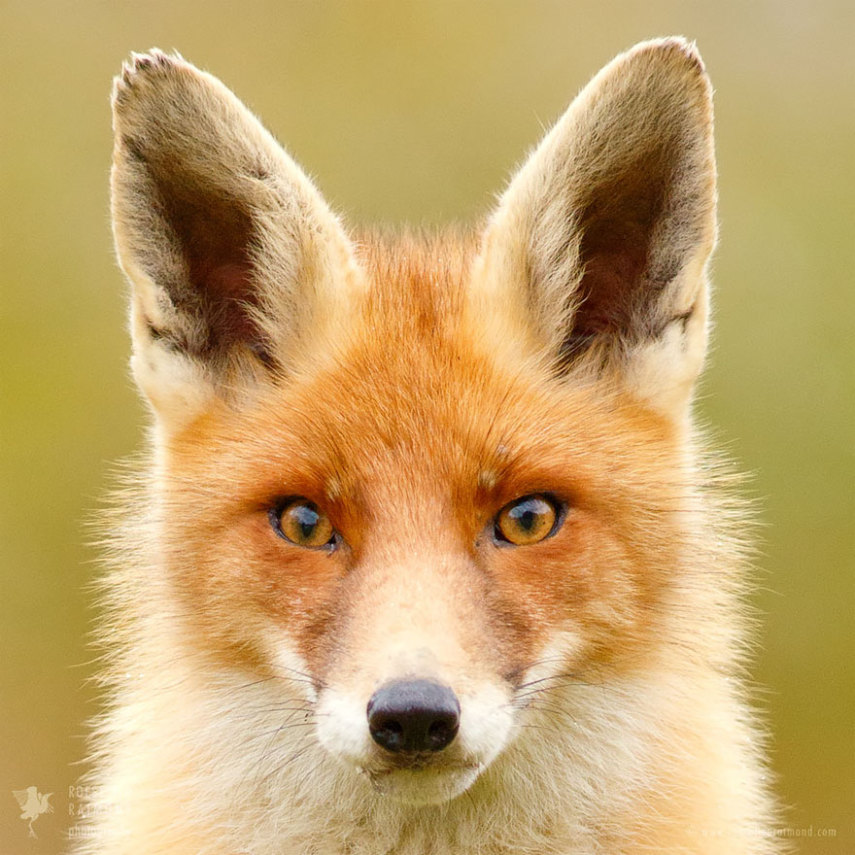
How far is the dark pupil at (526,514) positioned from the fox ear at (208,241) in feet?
3.87

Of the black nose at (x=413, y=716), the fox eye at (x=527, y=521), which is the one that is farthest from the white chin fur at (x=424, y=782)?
the fox eye at (x=527, y=521)

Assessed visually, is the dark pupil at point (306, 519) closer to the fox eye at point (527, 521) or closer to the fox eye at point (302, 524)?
the fox eye at point (302, 524)

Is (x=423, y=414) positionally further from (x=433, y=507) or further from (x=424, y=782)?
(x=424, y=782)

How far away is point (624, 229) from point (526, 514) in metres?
1.39

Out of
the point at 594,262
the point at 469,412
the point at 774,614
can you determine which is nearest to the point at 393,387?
the point at 469,412

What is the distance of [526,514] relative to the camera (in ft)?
15.3

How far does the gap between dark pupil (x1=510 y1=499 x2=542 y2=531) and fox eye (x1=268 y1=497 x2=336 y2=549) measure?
0.66 meters

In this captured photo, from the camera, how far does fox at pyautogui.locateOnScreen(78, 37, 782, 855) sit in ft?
14.8

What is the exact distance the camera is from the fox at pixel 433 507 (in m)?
4.51

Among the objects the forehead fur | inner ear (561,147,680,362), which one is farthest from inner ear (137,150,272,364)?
inner ear (561,147,680,362)

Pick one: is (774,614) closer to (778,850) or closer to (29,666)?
(778,850)

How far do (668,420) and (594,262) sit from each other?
29.4 inches

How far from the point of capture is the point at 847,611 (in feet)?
32.8

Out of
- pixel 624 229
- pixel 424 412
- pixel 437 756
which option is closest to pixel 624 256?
pixel 624 229
